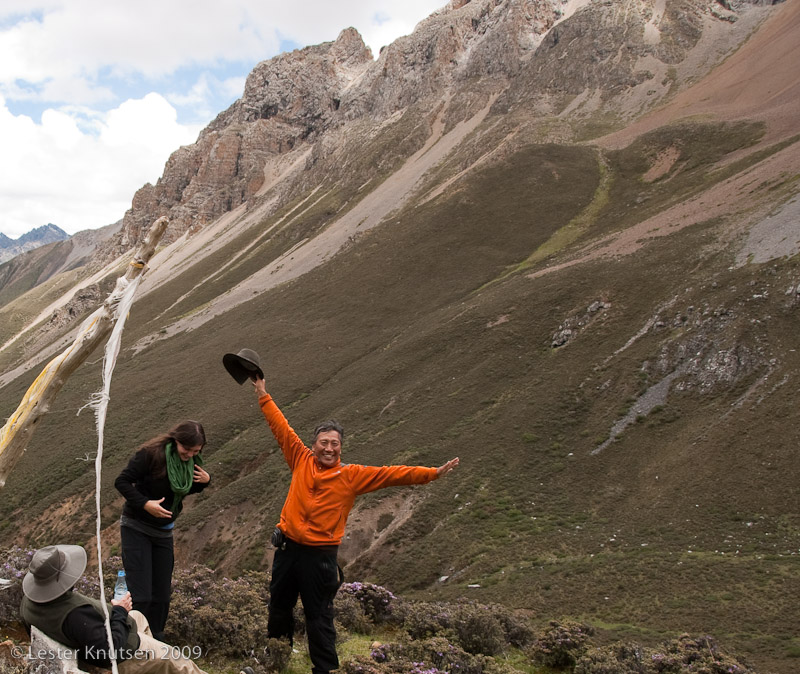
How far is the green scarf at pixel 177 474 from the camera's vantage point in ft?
21.8

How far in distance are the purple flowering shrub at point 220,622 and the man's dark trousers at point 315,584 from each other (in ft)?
3.46

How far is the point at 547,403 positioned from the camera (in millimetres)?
31141

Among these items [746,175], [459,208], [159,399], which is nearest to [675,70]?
[459,208]

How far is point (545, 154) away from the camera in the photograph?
8569 cm

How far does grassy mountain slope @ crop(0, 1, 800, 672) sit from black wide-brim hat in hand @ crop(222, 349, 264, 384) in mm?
10659

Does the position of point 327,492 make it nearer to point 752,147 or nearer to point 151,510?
point 151,510

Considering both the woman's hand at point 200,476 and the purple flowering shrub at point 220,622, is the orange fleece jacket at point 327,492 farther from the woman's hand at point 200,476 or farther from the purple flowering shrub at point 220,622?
the purple flowering shrub at point 220,622

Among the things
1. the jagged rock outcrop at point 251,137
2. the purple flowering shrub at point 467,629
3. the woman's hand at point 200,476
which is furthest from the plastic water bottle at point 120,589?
the jagged rock outcrop at point 251,137

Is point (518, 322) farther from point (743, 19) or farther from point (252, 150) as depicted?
point (252, 150)

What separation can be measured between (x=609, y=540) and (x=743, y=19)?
Result: 129 m

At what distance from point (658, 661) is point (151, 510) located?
7503 millimetres

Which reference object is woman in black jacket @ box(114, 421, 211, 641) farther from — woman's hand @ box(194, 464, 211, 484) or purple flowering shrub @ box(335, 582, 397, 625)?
purple flowering shrub @ box(335, 582, 397, 625)

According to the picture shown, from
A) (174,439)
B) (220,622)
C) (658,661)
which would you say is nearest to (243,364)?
(174,439)

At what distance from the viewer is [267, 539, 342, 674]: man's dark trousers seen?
631cm
